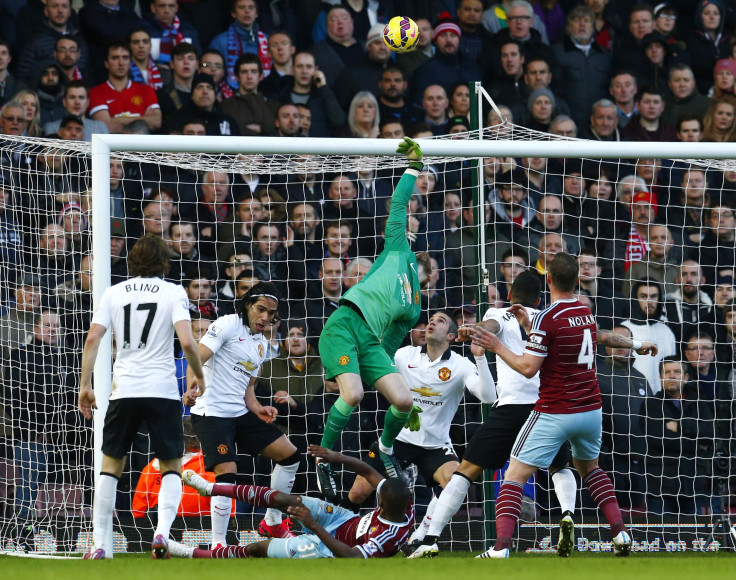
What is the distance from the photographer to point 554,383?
7.39m

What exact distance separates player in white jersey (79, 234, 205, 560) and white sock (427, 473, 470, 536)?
79.4 inches

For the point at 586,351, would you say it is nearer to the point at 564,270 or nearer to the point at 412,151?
the point at 564,270

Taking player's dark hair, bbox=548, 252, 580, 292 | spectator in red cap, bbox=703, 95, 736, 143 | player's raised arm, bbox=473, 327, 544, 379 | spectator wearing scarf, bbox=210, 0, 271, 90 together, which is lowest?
player's raised arm, bbox=473, 327, 544, 379

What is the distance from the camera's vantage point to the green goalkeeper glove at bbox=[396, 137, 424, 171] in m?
8.14

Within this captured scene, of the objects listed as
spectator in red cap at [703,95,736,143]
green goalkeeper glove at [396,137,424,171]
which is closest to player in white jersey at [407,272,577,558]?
green goalkeeper glove at [396,137,424,171]

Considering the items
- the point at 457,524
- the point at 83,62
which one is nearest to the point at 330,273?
the point at 457,524

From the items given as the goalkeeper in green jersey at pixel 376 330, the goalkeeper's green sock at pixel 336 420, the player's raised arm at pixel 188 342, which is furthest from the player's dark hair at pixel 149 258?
the goalkeeper's green sock at pixel 336 420

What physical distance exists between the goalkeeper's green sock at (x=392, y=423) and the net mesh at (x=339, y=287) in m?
1.47

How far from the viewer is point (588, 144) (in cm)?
880

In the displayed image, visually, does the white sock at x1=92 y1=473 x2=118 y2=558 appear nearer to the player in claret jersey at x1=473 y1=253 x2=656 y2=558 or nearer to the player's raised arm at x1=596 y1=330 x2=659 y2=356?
the player in claret jersey at x1=473 y1=253 x2=656 y2=558

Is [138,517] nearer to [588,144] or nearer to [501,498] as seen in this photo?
[501,498]

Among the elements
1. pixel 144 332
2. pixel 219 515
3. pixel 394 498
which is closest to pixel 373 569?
pixel 394 498

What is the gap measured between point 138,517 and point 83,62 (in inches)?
192

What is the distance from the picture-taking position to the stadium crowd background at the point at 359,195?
32.9 feet
